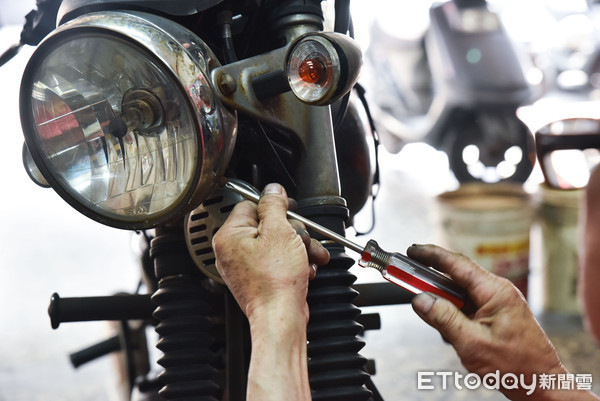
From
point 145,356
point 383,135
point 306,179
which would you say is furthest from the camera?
point 383,135

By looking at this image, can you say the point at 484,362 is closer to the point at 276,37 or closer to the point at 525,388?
the point at 525,388

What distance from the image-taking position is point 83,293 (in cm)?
392

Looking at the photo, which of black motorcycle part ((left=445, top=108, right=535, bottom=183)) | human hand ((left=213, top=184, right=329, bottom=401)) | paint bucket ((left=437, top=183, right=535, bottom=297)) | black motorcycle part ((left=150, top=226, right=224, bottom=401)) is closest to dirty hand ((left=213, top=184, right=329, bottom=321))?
human hand ((left=213, top=184, right=329, bottom=401))

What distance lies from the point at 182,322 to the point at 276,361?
0.72ft

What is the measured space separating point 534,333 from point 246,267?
0.49 meters

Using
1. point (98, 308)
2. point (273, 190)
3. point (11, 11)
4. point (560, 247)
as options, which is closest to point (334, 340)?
point (273, 190)

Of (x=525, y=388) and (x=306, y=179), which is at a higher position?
(x=306, y=179)

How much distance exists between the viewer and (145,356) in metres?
2.12

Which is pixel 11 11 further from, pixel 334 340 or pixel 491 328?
pixel 491 328

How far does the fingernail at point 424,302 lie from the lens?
1.02m

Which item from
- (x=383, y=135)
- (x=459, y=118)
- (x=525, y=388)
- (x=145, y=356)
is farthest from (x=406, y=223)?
(x=525, y=388)

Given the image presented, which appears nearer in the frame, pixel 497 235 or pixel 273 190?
pixel 273 190

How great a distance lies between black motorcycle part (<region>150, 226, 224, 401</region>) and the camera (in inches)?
42.1

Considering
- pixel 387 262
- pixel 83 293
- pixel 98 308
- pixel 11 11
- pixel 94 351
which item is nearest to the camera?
pixel 387 262
